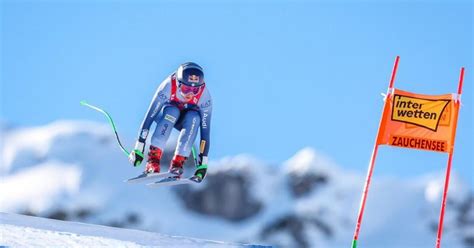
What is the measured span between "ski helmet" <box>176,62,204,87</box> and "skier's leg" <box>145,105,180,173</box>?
0.52 meters

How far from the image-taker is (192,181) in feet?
54.2

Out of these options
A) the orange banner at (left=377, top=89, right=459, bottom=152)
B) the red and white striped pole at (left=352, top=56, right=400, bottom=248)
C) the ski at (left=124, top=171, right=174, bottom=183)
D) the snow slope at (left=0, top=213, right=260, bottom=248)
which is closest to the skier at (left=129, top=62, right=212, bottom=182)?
the ski at (left=124, top=171, right=174, bottom=183)

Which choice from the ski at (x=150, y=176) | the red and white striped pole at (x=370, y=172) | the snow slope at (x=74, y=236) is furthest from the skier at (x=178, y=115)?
the red and white striped pole at (x=370, y=172)

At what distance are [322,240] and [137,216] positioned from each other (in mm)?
26540

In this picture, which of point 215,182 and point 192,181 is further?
point 215,182

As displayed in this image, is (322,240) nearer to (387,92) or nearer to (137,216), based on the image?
(137,216)

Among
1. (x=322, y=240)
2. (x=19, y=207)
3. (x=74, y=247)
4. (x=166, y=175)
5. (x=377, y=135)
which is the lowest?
(x=74, y=247)

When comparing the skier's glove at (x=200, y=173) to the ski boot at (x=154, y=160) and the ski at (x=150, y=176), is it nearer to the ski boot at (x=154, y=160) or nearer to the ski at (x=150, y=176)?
the ski at (x=150, y=176)

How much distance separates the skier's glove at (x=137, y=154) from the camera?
16.5 meters

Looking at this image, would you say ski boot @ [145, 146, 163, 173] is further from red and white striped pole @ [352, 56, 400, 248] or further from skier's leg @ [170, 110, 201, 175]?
red and white striped pole @ [352, 56, 400, 248]

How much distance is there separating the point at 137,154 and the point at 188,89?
4.24 ft

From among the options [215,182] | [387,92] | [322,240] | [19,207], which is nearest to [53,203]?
[19,207]

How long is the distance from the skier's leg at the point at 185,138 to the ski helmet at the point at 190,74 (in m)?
0.56

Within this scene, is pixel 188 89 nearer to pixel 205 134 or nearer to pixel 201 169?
pixel 205 134
